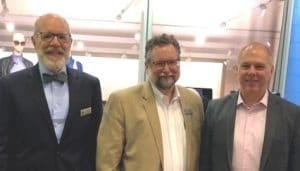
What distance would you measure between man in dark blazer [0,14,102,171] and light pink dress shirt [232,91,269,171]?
853 mm

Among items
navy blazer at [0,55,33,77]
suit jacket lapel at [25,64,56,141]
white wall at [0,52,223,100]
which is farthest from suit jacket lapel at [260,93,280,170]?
navy blazer at [0,55,33,77]

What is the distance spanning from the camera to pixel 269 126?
7.77ft

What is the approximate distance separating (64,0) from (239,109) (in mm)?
3557

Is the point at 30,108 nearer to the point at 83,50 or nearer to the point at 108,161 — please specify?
the point at 108,161

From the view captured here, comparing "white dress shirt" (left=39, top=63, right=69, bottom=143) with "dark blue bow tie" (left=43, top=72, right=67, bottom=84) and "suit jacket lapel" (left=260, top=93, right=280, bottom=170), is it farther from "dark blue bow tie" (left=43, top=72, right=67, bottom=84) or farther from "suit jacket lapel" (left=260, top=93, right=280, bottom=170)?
"suit jacket lapel" (left=260, top=93, right=280, bottom=170)

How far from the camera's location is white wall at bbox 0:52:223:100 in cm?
547

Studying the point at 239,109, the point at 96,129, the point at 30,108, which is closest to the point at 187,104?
the point at 239,109

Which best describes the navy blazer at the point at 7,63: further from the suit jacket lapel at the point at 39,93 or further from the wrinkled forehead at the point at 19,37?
the suit jacket lapel at the point at 39,93

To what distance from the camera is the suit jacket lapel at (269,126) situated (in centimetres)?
232

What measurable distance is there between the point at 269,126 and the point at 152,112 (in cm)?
64

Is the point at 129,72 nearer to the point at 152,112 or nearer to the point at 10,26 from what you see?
the point at 10,26

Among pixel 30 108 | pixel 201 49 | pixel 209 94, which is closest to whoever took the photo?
pixel 30 108

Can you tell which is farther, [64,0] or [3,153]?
[64,0]

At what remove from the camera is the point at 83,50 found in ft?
18.1
